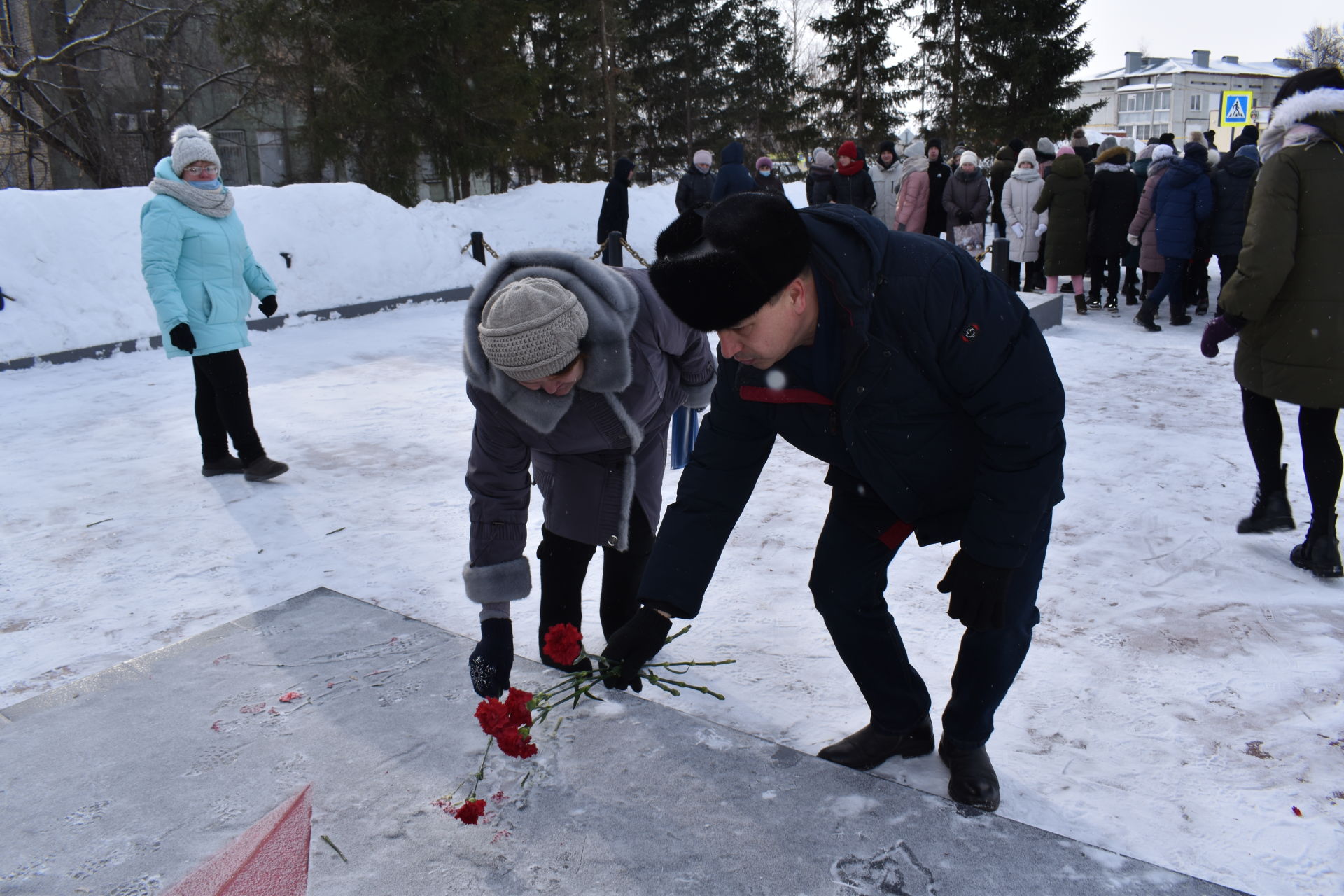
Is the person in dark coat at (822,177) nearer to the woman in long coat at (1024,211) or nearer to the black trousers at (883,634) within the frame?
the woman in long coat at (1024,211)

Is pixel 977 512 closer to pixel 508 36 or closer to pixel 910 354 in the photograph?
pixel 910 354

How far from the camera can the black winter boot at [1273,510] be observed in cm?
415

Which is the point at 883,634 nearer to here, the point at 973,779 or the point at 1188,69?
the point at 973,779

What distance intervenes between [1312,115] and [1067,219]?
636 centimetres

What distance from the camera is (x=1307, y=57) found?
1939 inches

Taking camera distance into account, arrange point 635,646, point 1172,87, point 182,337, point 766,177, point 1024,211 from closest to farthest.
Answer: point 635,646 < point 182,337 < point 1024,211 < point 766,177 < point 1172,87

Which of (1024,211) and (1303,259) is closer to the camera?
(1303,259)

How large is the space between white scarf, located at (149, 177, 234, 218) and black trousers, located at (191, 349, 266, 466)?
0.78m

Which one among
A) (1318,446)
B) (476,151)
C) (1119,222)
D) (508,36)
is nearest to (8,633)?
(1318,446)

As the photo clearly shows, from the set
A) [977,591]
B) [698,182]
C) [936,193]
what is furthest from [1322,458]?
[698,182]

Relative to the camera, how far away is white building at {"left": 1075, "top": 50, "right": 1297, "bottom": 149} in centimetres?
6900

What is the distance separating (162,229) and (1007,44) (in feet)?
90.8

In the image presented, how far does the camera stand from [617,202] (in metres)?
11.9

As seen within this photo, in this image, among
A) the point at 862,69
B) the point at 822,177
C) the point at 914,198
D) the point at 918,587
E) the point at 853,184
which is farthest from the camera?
the point at 862,69
